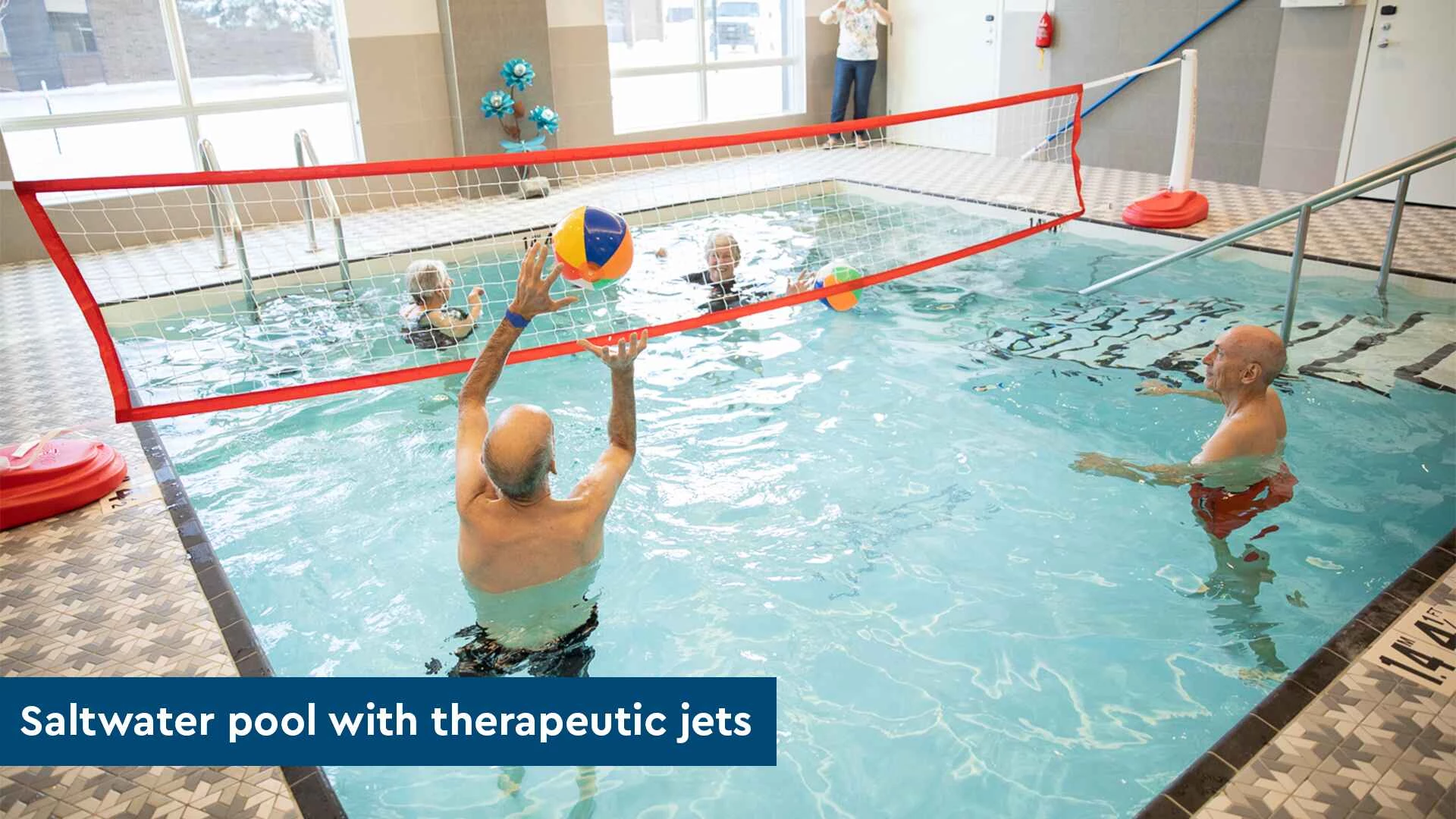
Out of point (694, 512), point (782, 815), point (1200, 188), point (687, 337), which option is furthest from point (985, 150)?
point (782, 815)

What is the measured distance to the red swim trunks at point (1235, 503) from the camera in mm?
3533

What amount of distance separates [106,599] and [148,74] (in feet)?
22.3

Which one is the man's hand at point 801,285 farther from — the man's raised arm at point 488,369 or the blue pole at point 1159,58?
the blue pole at point 1159,58

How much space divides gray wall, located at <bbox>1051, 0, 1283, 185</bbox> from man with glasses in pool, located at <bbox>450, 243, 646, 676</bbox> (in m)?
8.11

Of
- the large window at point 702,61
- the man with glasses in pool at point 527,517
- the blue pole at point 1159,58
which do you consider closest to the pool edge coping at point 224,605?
the man with glasses in pool at point 527,517

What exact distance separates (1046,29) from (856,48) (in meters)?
2.31

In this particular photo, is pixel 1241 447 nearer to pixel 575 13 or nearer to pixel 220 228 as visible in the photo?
pixel 220 228

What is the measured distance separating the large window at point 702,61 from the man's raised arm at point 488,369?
27.9 feet

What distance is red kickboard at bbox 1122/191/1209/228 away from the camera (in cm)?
735

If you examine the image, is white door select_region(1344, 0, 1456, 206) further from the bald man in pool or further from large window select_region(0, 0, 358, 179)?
large window select_region(0, 0, 358, 179)

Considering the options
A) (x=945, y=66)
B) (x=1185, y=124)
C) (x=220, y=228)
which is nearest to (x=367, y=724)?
(x=220, y=228)

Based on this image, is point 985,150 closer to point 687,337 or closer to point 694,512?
point 687,337

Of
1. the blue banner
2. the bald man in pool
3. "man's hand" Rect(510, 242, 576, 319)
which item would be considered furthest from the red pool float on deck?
the bald man in pool

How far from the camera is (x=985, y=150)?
11.1 m
